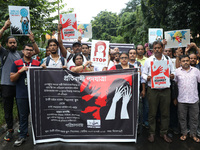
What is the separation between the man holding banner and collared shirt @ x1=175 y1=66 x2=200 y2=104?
33 cm

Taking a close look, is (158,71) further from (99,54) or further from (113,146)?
(113,146)

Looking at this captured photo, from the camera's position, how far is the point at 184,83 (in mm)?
4340

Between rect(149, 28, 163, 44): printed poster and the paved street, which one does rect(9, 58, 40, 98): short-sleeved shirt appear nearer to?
the paved street

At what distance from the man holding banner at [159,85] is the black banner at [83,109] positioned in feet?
1.36

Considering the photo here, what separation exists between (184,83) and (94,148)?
2476mm

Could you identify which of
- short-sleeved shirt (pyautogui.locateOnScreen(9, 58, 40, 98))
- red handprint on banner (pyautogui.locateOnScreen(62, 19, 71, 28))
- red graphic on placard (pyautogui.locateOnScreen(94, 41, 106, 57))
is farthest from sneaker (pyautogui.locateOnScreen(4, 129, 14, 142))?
red handprint on banner (pyautogui.locateOnScreen(62, 19, 71, 28))

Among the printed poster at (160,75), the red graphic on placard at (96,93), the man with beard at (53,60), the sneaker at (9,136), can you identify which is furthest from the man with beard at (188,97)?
the sneaker at (9,136)

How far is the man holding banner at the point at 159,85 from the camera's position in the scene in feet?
13.4

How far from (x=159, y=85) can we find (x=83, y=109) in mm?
1716

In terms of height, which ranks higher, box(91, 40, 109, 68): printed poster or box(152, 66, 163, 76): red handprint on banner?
box(91, 40, 109, 68): printed poster

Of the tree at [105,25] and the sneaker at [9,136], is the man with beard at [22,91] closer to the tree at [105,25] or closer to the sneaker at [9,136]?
the sneaker at [9,136]

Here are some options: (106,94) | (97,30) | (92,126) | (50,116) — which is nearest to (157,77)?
(106,94)

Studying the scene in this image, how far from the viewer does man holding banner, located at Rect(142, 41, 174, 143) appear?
407cm

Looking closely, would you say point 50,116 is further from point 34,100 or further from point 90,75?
point 90,75
